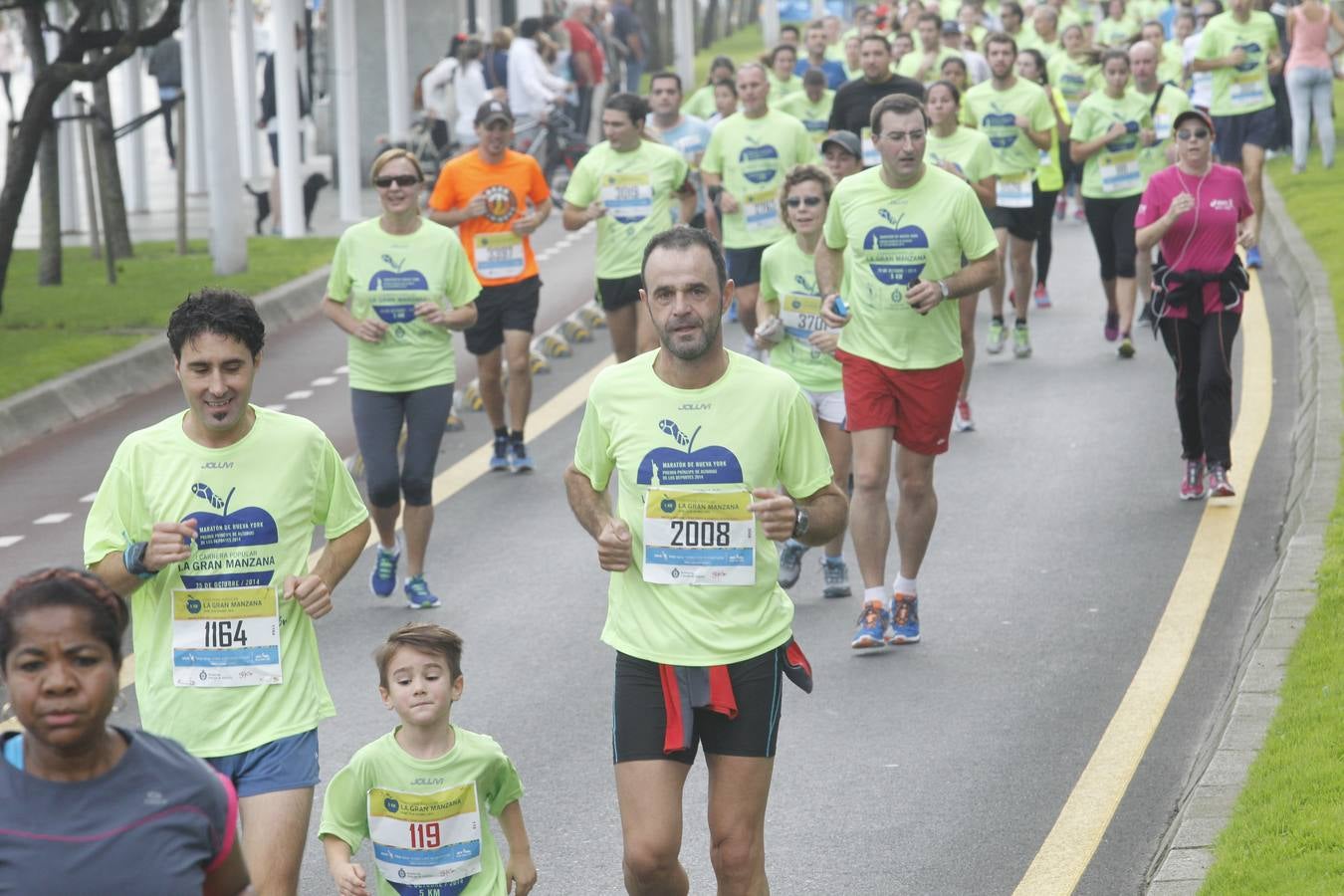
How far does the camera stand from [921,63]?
25.1 meters

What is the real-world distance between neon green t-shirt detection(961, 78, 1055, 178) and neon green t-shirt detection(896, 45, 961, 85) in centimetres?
426

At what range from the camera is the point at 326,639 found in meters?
10.4

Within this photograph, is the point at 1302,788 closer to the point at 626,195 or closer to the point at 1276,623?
the point at 1276,623

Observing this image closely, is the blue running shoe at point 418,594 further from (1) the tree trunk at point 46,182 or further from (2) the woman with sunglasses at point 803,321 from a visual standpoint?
(1) the tree trunk at point 46,182

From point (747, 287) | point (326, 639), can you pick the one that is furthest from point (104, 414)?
point (326, 639)

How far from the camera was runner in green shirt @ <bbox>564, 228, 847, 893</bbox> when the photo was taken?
585 cm

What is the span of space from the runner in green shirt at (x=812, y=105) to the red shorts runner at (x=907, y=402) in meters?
11.4

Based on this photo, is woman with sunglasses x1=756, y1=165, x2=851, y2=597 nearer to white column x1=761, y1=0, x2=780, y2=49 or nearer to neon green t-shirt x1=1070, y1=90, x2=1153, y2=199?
neon green t-shirt x1=1070, y1=90, x2=1153, y2=199

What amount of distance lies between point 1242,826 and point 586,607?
4576mm

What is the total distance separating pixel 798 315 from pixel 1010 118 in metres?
6.41

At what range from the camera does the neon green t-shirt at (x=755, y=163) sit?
52.4ft

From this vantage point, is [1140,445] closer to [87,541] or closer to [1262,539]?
[1262,539]

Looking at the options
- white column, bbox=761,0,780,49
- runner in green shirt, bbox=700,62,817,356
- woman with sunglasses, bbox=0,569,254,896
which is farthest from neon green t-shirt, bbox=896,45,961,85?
white column, bbox=761,0,780,49

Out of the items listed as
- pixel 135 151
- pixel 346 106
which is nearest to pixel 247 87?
pixel 135 151
